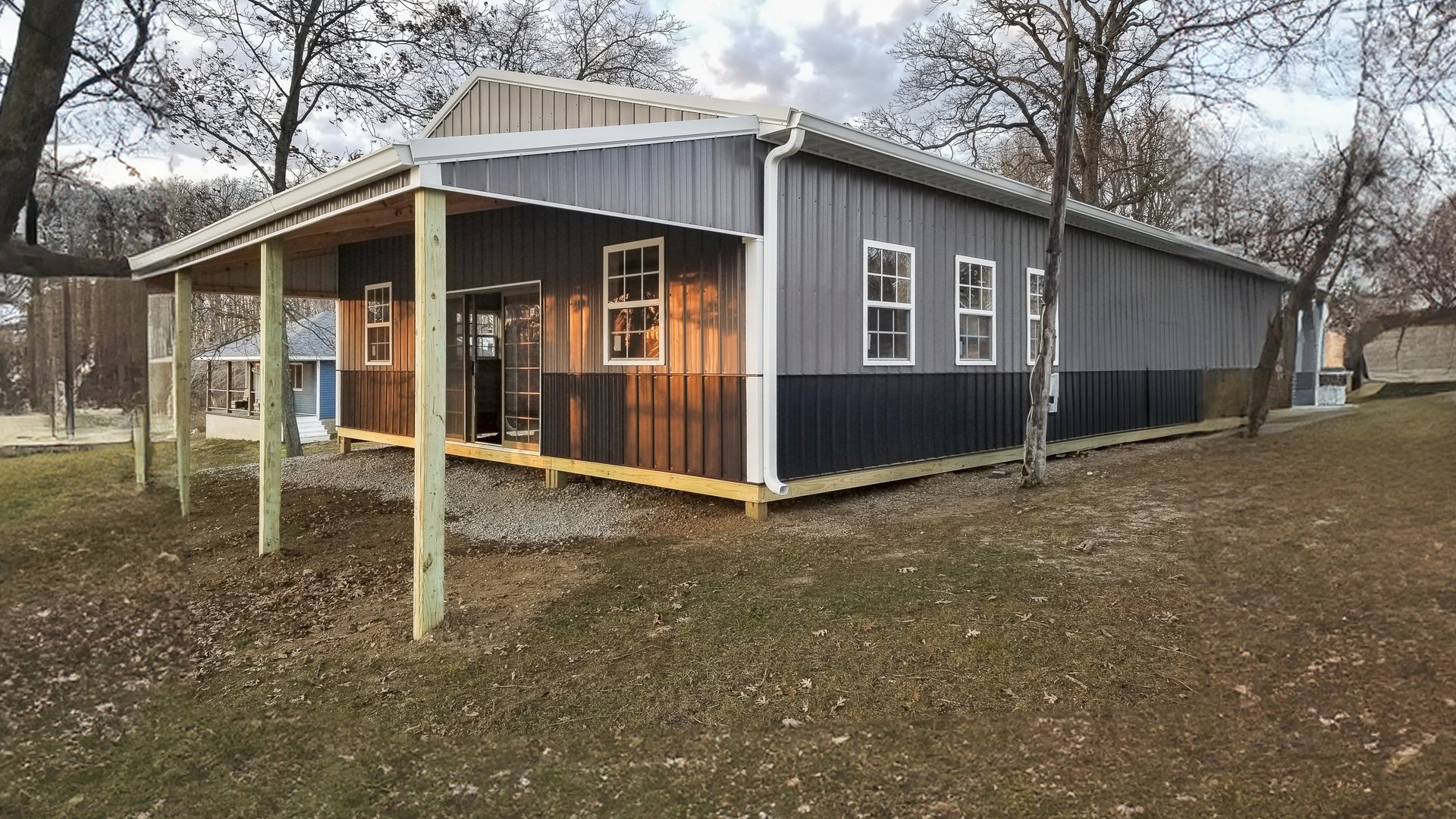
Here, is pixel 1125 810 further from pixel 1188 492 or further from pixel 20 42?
pixel 20 42

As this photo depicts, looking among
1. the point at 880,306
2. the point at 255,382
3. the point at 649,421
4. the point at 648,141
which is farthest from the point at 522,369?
the point at 255,382

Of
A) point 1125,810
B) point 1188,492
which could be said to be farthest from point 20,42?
point 1188,492

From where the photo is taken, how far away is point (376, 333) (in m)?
12.0

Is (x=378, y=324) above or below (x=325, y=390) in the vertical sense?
above

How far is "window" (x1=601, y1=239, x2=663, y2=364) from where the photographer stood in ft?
26.5

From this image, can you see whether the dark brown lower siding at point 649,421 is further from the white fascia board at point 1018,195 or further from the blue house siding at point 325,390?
the blue house siding at point 325,390

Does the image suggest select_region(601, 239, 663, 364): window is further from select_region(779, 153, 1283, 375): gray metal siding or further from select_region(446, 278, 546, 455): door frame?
select_region(779, 153, 1283, 375): gray metal siding

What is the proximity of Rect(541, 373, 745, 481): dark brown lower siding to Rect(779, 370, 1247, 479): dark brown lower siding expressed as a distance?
1.62 ft

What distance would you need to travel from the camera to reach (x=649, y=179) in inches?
235

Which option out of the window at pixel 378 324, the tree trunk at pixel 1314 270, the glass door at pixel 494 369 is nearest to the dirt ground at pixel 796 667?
the glass door at pixel 494 369

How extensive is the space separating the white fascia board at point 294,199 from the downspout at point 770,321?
123 inches

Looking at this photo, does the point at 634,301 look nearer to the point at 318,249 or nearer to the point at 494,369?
the point at 494,369

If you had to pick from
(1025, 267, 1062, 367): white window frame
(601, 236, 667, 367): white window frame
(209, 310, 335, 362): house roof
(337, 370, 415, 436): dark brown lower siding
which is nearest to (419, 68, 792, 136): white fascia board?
(601, 236, 667, 367): white window frame

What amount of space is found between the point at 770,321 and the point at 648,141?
71.9 inches
